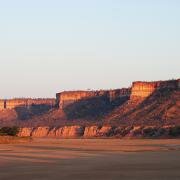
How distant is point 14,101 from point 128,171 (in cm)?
17042

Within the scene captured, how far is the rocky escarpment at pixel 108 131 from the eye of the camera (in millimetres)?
86713

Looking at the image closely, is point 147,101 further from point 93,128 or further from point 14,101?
point 14,101

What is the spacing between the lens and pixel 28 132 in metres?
120

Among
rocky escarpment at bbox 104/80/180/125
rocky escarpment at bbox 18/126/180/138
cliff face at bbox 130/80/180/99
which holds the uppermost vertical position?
cliff face at bbox 130/80/180/99

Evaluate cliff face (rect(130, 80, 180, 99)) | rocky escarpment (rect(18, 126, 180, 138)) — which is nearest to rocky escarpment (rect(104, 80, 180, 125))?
cliff face (rect(130, 80, 180, 99))

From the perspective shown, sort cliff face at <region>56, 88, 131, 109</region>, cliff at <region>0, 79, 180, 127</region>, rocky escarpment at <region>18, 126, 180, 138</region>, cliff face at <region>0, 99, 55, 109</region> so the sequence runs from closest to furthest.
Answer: rocky escarpment at <region>18, 126, 180, 138</region>, cliff at <region>0, 79, 180, 127</region>, cliff face at <region>56, 88, 131, 109</region>, cliff face at <region>0, 99, 55, 109</region>

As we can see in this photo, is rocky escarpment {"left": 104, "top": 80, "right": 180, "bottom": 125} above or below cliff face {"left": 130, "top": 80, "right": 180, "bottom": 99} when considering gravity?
below

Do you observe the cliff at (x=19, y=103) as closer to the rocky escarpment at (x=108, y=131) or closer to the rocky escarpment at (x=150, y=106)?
the rocky escarpment at (x=150, y=106)

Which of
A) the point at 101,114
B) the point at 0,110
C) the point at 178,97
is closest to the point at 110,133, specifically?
the point at 178,97

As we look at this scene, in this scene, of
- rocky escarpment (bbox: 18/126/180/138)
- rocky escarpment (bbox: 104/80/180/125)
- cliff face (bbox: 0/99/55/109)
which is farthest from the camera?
cliff face (bbox: 0/99/55/109)

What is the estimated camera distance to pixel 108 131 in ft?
337

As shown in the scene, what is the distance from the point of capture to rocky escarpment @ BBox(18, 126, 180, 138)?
8671cm

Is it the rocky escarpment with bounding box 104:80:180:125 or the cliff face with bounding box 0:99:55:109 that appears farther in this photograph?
the cliff face with bounding box 0:99:55:109

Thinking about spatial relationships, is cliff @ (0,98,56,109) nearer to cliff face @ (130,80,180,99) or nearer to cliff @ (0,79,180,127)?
cliff @ (0,79,180,127)
